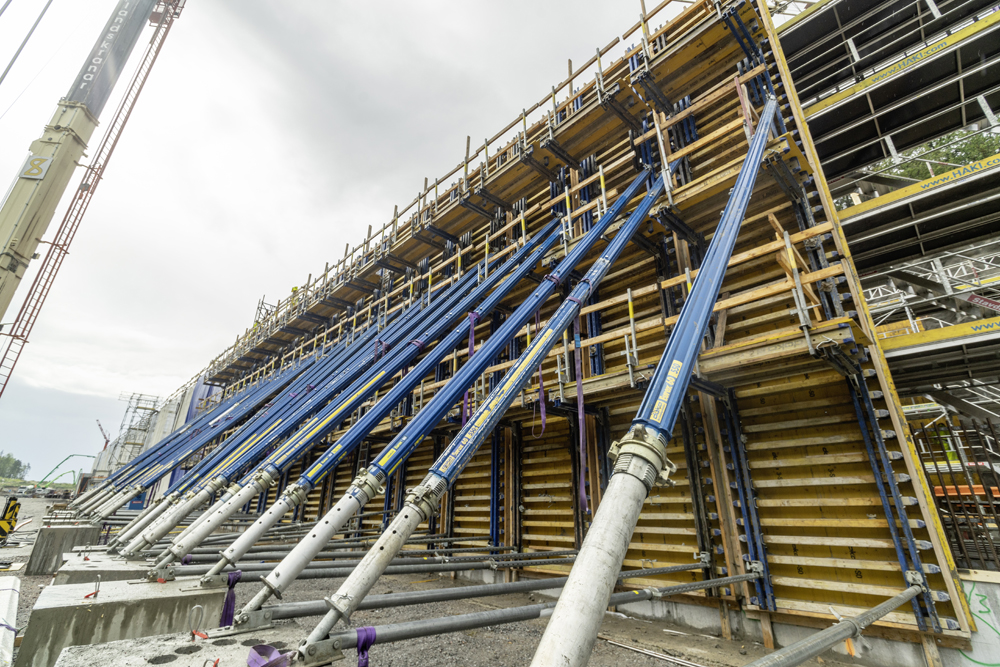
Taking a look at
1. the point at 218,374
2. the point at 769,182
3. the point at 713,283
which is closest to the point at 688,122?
the point at 769,182

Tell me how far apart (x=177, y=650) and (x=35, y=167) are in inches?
528

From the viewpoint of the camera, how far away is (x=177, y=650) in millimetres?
2658

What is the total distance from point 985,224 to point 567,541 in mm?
12110

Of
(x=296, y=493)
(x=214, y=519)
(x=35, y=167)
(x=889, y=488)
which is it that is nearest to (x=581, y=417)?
(x=296, y=493)

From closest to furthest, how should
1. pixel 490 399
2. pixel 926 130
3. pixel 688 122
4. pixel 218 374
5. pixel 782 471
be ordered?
pixel 490 399
pixel 782 471
pixel 688 122
pixel 926 130
pixel 218 374

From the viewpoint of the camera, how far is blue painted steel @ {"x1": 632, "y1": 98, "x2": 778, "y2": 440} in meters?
3.00

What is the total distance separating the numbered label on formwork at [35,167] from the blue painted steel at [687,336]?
1470 cm

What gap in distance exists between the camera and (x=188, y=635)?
2975 mm

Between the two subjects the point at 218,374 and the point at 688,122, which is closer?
the point at 688,122

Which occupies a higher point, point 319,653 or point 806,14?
point 806,14

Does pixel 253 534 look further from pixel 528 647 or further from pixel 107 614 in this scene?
pixel 528 647

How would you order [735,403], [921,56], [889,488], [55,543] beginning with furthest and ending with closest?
[921,56], [55,543], [735,403], [889,488]

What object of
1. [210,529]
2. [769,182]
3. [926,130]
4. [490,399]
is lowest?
[210,529]

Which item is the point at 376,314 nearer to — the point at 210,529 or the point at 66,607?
the point at 210,529
